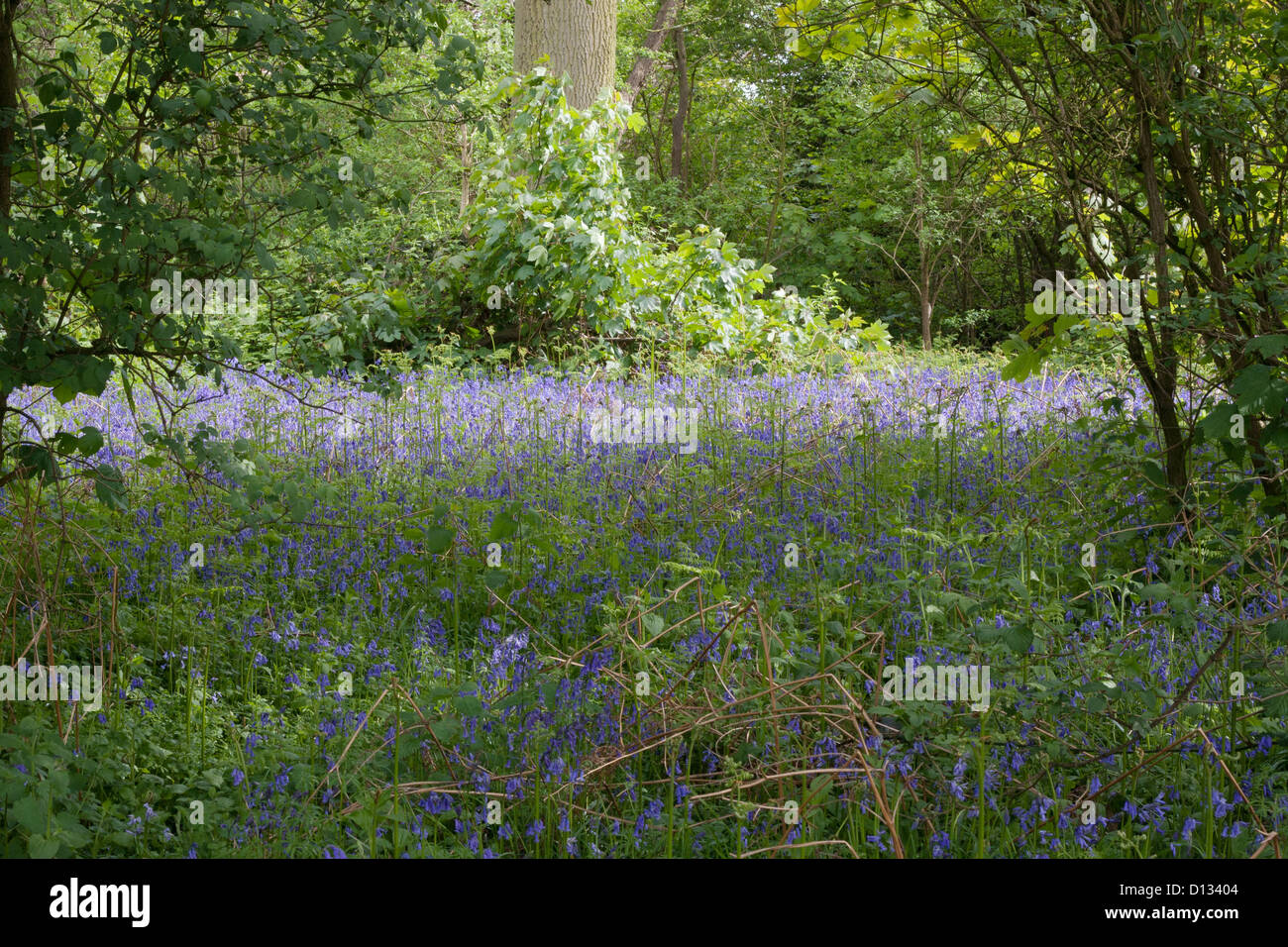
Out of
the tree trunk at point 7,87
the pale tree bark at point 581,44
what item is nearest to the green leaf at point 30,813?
the tree trunk at point 7,87

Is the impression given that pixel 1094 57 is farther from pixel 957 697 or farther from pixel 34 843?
pixel 34 843

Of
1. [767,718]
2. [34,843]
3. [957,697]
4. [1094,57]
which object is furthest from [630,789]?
[1094,57]

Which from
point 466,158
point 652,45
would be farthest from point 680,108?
point 466,158

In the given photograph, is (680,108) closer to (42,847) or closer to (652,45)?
(652,45)

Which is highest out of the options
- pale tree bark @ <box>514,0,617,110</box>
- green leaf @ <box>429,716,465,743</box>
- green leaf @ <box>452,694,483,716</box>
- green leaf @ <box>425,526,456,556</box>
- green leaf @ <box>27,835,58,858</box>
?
pale tree bark @ <box>514,0,617,110</box>

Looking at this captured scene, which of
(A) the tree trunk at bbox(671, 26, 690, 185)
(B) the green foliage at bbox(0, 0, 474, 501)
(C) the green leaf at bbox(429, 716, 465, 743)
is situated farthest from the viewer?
(A) the tree trunk at bbox(671, 26, 690, 185)

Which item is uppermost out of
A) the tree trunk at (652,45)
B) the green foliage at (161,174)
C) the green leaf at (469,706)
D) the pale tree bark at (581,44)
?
the tree trunk at (652,45)

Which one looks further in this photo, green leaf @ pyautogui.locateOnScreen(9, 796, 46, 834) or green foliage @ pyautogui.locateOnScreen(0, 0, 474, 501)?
green foliage @ pyautogui.locateOnScreen(0, 0, 474, 501)

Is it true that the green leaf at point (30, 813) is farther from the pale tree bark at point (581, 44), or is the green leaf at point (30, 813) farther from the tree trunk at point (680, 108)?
the tree trunk at point (680, 108)

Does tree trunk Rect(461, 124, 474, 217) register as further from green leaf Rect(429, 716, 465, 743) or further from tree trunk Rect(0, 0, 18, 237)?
green leaf Rect(429, 716, 465, 743)

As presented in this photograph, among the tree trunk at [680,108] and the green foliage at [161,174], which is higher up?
the tree trunk at [680,108]

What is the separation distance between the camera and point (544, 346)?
10305 millimetres

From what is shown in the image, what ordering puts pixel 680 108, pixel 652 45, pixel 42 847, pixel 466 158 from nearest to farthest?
1. pixel 42 847
2. pixel 466 158
3. pixel 652 45
4. pixel 680 108

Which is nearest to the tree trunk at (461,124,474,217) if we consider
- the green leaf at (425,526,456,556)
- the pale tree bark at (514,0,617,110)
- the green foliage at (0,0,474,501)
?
the pale tree bark at (514,0,617,110)
